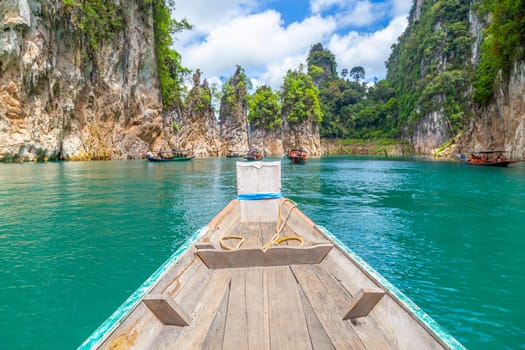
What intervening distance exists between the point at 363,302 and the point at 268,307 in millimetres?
758

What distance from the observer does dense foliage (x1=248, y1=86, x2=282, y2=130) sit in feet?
257

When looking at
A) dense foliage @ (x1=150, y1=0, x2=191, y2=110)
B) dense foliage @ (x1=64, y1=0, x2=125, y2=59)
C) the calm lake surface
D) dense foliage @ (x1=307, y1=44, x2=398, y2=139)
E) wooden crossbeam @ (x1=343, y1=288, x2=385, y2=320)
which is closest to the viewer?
wooden crossbeam @ (x1=343, y1=288, x2=385, y2=320)

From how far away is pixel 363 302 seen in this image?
2.27 meters

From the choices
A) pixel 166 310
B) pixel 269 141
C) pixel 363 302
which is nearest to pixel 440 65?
pixel 269 141

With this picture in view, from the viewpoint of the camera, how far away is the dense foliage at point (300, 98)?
240 feet

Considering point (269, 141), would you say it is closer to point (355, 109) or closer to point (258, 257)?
point (355, 109)

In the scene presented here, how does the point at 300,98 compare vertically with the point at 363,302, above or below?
above

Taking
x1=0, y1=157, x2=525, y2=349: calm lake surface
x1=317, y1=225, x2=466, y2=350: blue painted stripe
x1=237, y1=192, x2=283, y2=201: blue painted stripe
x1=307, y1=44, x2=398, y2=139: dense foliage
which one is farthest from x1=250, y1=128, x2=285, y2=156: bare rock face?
x1=317, y1=225, x2=466, y2=350: blue painted stripe

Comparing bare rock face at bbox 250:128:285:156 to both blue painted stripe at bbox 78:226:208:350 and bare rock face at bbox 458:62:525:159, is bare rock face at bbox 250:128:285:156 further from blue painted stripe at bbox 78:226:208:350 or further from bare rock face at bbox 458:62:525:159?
blue painted stripe at bbox 78:226:208:350

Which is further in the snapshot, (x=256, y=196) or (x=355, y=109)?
(x=355, y=109)

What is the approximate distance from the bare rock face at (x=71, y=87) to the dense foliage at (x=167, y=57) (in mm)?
4796

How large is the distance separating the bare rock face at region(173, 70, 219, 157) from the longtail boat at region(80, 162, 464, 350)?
62.8 m

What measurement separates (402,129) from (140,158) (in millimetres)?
63939

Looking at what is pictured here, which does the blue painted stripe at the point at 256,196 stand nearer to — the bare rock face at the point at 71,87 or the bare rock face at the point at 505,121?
the bare rock face at the point at 505,121
